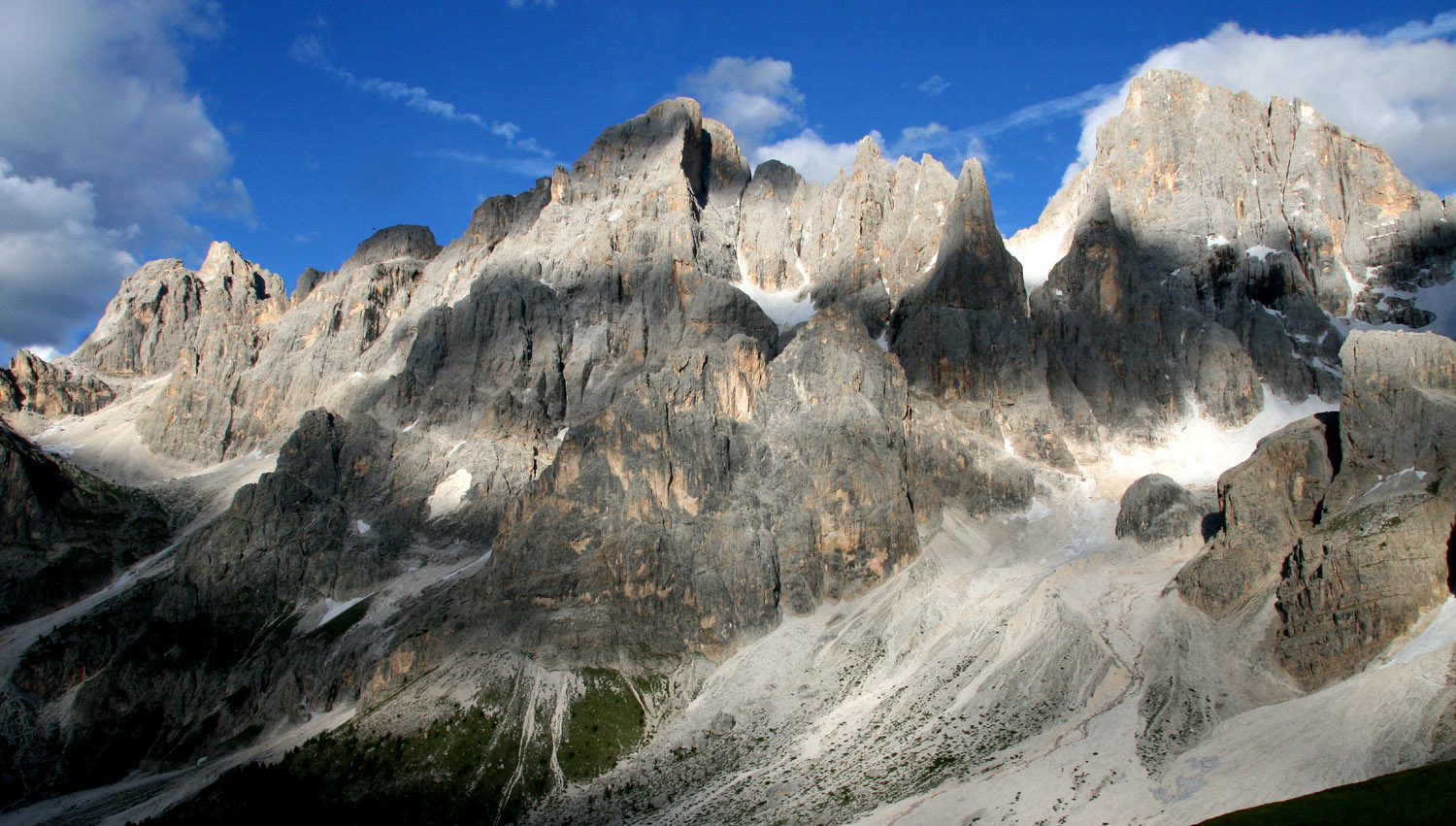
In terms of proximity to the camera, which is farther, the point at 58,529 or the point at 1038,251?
the point at 1038,251

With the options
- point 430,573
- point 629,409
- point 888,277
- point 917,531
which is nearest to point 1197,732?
point 917,531

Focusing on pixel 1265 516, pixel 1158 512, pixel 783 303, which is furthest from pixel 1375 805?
pixel 783 303

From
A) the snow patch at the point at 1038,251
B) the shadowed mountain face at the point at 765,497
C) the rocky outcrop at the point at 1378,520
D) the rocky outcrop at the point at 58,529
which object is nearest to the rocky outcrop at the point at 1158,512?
the shadowed mountain face at the point at 765,497

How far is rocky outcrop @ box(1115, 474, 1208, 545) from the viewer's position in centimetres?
10512

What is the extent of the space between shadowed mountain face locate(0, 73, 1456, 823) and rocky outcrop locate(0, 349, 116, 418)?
0.82 metres

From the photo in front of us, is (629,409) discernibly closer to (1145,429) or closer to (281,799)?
(281,799)

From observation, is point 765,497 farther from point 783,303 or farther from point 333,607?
point 783,303

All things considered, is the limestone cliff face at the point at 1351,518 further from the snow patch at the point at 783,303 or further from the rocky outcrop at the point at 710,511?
the snow patch at the point at 783,303

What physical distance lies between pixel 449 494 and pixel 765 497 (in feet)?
166

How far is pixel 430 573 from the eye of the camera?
4943 inches

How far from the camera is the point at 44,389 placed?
190625mm

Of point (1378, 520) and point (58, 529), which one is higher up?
point (58, 529)

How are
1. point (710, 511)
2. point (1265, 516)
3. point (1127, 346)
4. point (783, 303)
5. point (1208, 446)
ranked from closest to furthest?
1. point (1265, 516)
2. point (710, 511)
3. point (1208, 446)
4. point (1127, 346)
5. point (783, 303)

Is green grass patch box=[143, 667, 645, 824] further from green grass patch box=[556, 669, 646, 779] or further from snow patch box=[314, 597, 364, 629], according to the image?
snow patch box=[314, 597, 364, 629]
